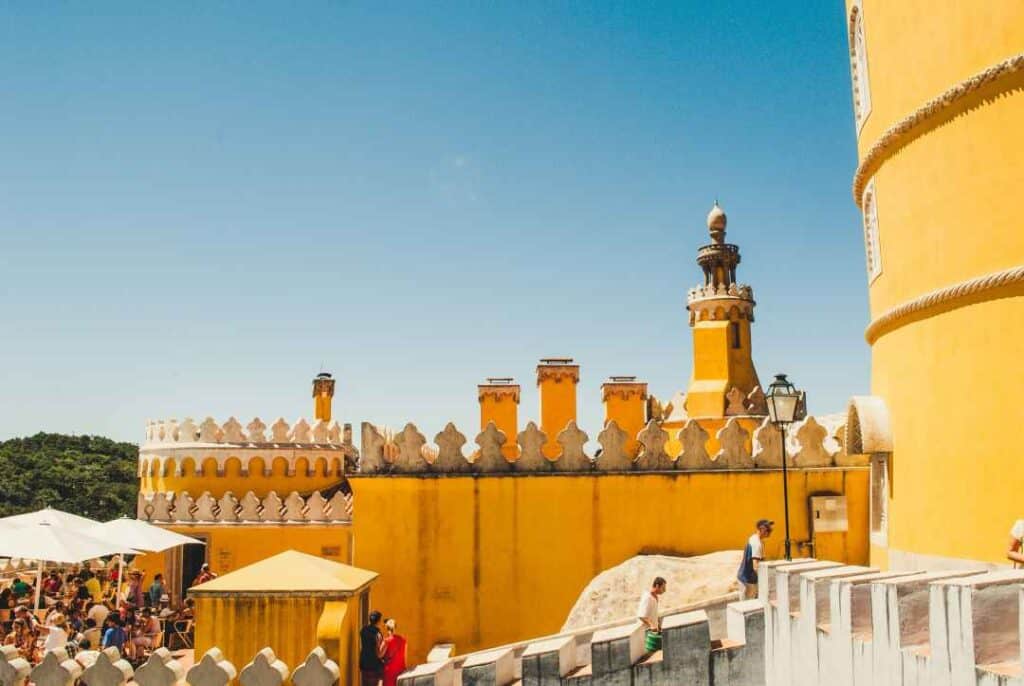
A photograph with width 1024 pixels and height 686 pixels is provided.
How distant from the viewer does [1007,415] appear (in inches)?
339

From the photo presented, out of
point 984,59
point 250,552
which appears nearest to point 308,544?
point 250,552

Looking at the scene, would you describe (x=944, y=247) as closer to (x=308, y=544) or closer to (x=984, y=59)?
(x=984, y=59)

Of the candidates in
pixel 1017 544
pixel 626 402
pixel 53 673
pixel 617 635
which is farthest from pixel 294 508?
pixel 1017 544

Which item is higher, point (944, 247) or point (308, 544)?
point (944, 247)

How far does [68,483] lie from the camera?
58281 mm

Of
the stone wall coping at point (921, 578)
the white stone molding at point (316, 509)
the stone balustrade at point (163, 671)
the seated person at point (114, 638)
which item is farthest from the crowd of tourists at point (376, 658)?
the white stone molding at point (316, 509)

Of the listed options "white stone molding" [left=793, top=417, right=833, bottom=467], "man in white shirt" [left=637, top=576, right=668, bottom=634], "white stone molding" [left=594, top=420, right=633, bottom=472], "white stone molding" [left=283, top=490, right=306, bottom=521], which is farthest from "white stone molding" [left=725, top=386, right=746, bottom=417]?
"man in white shirt" [left=637, top=576, right=668, bottom=634]

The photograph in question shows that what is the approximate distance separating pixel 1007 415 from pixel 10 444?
76.2 m

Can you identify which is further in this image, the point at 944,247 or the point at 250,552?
the point at 250,552

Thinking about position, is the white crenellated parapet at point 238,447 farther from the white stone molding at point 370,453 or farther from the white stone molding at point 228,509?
the white stone molding at point 370,453

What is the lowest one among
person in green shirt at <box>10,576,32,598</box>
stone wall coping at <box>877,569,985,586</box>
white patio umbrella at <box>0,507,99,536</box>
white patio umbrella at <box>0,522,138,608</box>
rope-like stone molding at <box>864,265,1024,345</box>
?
person in green shirt at <box>10,576,32,598</box>

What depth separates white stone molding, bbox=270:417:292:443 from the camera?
27828 mm

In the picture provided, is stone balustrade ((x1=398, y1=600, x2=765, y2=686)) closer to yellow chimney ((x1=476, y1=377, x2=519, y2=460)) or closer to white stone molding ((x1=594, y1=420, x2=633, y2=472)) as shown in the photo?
white stone molding ((x1=594, y1=420, x2=633, y2=472))

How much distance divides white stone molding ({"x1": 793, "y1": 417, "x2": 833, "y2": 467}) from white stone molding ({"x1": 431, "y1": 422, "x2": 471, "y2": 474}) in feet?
17.6
